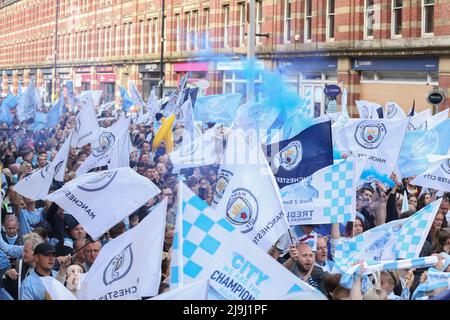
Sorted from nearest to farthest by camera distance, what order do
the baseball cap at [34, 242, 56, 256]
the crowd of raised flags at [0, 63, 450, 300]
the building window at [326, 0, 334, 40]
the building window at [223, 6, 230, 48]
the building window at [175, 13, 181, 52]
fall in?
1. the crowd of raised flags at [0, 63, 450, 300]
2. the baseball cap at [34, 242, 56, 256]
3. the building window at [326, 0, 334, 40]
4. the building window at [175, 13, 181, 52]
5. the building window at [223, 6, 230, 48]

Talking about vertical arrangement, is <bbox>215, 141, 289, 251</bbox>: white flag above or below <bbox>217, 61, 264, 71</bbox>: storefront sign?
below

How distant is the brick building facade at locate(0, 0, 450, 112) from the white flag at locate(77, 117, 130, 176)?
6.54 m

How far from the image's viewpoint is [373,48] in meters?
24.5

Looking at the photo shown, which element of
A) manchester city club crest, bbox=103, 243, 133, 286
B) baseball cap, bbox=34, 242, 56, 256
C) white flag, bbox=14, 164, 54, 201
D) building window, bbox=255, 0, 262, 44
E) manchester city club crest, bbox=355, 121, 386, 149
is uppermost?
building window, bbox=255, 0, 262, 44

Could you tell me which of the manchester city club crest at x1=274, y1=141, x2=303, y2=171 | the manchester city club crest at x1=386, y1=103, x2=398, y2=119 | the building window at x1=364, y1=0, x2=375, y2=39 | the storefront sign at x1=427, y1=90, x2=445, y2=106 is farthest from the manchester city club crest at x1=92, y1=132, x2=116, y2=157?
the building window at x1=364, y1=0, x2=375, y2=39

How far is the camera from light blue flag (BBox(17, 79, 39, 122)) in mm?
17342

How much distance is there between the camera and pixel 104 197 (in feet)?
22.2

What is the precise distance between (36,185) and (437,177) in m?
4.32

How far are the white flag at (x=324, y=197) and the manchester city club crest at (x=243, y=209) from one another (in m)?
0.66

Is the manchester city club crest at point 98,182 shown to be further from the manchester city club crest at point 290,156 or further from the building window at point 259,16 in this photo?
the building window at point 259,16

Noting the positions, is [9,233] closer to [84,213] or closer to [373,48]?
[84,213]

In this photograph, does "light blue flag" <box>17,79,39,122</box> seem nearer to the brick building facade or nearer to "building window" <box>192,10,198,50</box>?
the brick building facade

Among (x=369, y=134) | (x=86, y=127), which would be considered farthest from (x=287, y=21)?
(x=369, y=134)
